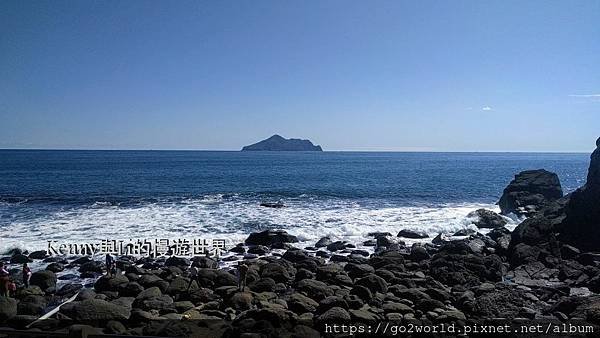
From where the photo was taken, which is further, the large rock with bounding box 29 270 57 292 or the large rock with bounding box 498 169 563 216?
the large rock with bounding box 498 169 563 216

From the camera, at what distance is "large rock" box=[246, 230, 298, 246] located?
2698 cm

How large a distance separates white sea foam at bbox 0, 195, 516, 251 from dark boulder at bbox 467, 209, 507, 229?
2.95 feet

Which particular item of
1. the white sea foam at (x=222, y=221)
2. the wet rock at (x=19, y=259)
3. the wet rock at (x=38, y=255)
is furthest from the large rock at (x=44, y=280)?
the white sea foam at (x=222, y=221)

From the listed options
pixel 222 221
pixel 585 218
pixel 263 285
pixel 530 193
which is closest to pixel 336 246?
pixel 263 285

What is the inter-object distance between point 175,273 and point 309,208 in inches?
938

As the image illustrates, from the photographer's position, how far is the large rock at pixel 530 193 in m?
40.1

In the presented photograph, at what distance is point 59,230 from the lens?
96.7 feet

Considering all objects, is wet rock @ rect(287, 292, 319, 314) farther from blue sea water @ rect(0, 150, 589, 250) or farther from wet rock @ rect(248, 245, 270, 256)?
blue sea water @ rect(0, 150, 589, 250)

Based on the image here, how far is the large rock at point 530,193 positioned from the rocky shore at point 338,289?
13305 mm

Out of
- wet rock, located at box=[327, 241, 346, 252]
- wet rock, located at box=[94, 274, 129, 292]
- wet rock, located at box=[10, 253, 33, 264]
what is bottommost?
wet rock, located at box=[327, 241, 346, 252]

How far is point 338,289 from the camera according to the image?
653 inches

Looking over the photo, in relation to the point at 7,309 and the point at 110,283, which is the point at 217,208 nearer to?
the point at 110,283

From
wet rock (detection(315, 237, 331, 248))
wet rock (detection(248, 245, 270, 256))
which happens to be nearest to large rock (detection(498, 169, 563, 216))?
wet rock (detection(315, 237, 331, 248))

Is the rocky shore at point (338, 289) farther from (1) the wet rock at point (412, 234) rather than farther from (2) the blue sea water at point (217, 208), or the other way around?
(2) the blue sea water at point (217, 208)
